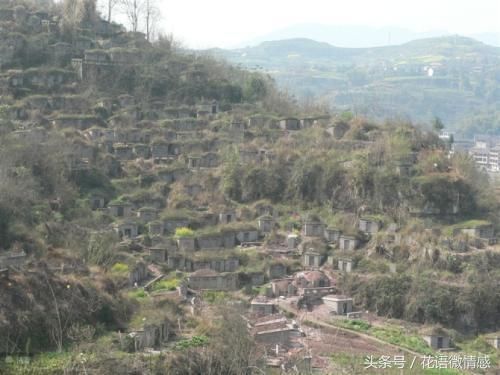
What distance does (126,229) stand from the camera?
31281 mm

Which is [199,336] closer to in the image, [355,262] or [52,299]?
[52,299]

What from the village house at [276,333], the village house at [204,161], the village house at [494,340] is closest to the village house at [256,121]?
the village house at [204,161]

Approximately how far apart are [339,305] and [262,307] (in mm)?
2601

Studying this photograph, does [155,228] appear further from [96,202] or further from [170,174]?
[170,174]

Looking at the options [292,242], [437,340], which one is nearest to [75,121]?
[292,242]

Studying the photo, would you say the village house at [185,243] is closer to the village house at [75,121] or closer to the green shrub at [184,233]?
the green shrub at [184,233]

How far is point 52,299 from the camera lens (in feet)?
70.7

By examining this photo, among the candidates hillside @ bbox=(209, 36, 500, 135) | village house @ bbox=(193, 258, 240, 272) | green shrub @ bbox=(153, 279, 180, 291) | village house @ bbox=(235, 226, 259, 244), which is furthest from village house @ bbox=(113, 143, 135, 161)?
hillside @ bbox=(209, 36, 500, 135)

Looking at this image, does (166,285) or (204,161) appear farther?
(204,161)

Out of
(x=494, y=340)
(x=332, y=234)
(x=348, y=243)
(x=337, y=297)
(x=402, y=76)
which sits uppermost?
(x=402, y=76)

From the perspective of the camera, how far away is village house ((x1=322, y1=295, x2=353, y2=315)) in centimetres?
2805

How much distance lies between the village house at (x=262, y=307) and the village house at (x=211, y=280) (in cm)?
160

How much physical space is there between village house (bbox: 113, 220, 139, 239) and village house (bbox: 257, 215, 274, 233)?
15.6 feet

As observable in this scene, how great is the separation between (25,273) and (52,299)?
1.04 meters
